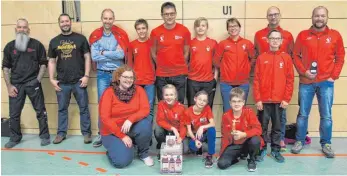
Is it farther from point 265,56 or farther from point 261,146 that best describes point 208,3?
point 261,146

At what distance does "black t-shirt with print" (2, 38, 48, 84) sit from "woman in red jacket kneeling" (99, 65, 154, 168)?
4.19 feet

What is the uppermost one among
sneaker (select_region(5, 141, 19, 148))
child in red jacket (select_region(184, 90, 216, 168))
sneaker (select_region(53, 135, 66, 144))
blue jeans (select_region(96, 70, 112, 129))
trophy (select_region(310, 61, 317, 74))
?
trophy (select_region(310, 61, 317, 74))

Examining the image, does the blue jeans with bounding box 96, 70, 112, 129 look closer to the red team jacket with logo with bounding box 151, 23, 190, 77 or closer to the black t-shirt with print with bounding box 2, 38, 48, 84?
the red team jacket with logo with bounding box 151, 23, 190, 77

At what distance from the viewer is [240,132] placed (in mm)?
3154

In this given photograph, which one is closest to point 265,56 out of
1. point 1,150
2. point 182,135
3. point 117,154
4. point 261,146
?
point 261,146

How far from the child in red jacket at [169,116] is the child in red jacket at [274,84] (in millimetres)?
880

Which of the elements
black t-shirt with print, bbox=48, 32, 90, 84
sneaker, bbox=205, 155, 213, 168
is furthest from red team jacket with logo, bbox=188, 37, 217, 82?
black t-shirt with print, bbox=48, 32, 90, 84

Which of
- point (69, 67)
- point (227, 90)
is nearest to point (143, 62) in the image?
point (69, 67)

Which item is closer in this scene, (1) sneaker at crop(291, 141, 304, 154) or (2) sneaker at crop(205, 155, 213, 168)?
(2) sneaker at crop(205, 155, 213, 168)

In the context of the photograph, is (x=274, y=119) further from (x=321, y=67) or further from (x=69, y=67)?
(x=69, y=67)

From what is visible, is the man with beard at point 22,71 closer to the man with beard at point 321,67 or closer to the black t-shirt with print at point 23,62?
the black t-shirt with print at point 23,62

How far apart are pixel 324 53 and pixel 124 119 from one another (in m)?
2.37

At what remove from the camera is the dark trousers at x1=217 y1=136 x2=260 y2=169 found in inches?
125

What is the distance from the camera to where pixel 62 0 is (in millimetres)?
4441
